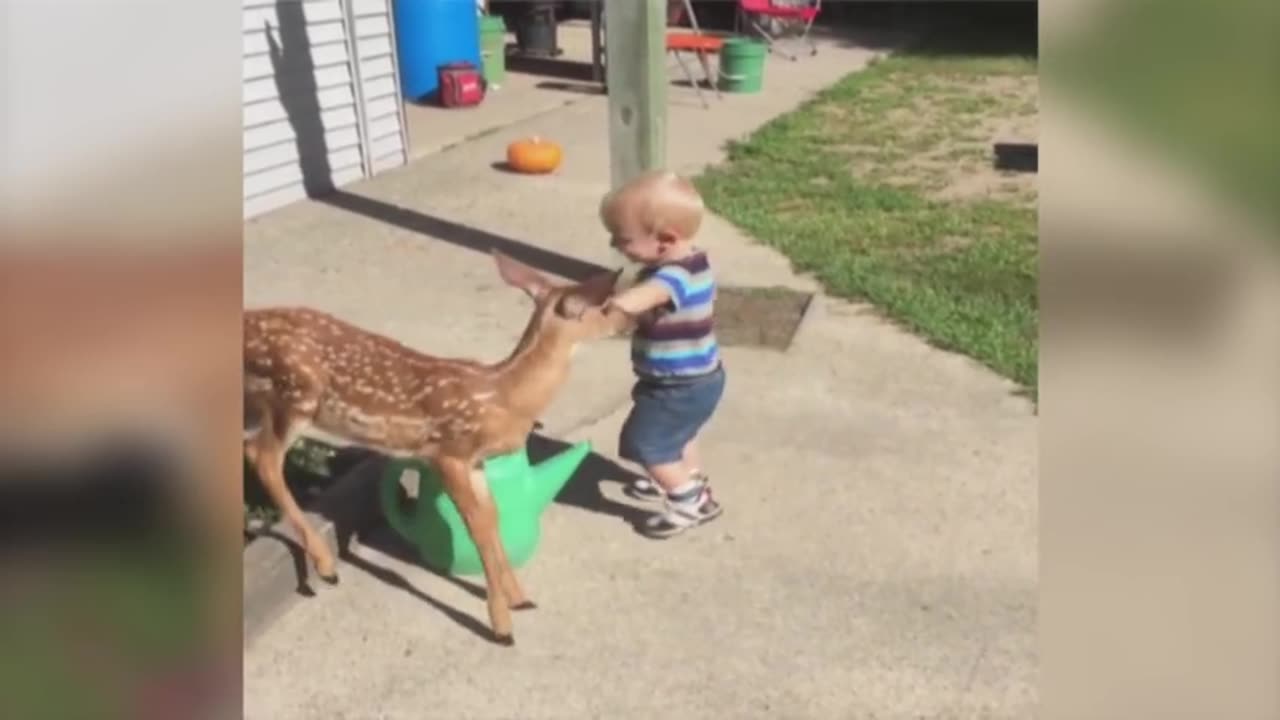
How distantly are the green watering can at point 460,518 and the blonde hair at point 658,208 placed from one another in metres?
0.61

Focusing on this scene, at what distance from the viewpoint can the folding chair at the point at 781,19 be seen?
16844mm

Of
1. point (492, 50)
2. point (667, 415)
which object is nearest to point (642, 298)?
point (667, 415)

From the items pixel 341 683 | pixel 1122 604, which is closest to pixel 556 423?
pixel 341 683

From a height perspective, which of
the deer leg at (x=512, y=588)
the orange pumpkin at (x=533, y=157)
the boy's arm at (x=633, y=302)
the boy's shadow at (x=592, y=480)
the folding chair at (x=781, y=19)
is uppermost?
the boy's arm at (x=633, y=302)

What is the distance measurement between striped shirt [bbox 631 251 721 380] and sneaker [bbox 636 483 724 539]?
16.1 inches

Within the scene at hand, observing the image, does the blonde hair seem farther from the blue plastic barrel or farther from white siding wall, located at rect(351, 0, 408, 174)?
the blue plastic barrel

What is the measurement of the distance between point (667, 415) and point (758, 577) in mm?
509

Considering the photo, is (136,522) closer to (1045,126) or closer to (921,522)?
(1045,126)

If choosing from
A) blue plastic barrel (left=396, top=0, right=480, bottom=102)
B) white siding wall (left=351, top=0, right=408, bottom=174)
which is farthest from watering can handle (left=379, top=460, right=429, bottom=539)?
blue plastic barrel (left=396, top=0, right=480, bottom=102)

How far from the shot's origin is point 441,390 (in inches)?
139

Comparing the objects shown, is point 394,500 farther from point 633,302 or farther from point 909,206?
point 909,206

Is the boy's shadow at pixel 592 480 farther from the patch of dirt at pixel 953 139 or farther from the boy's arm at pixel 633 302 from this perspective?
the patch of dirt at pixel 953 139

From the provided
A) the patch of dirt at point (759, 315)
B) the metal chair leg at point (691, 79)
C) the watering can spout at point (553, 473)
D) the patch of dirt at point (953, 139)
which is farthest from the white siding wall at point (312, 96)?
the watering can spout at point (553, 473)

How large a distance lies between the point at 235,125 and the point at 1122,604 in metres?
0.42
